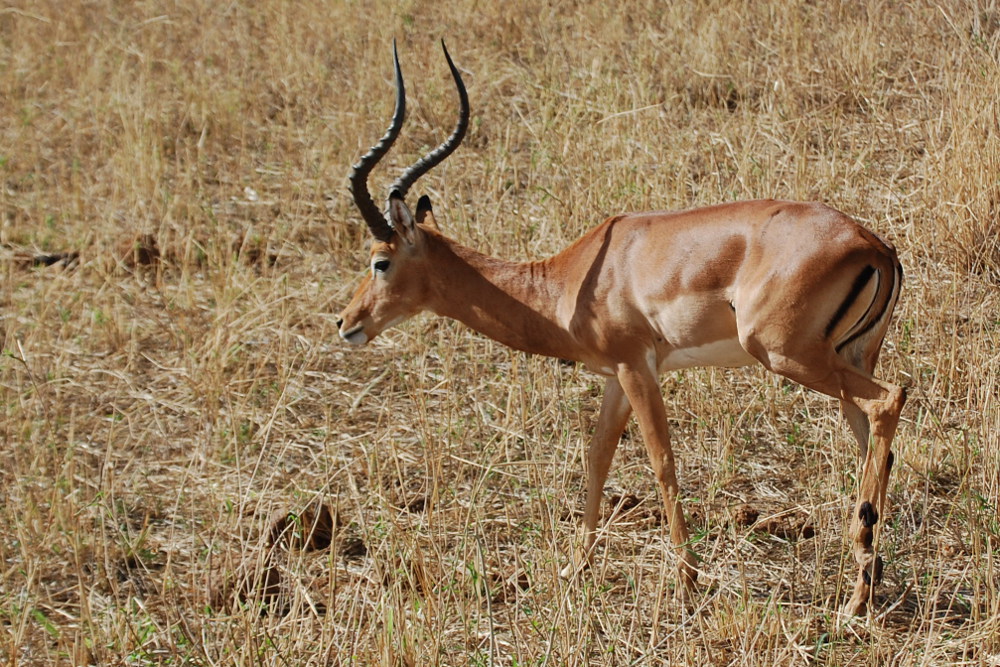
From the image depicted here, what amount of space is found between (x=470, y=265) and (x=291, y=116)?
16.2ft

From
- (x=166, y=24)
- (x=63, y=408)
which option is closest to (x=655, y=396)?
(x=63, y=408)

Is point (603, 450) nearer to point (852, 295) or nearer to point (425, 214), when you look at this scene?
point (852, 295)

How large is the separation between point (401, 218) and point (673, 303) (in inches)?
53.6

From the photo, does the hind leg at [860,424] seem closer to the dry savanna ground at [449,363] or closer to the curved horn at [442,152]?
the dry savanna ground at [449,363]

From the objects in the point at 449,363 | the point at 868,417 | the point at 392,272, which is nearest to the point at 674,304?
the point at 868,417

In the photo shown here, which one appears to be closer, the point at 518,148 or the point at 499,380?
the point at 499,380

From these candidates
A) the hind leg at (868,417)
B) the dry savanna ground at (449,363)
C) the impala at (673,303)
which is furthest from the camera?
the impala at (673,303)

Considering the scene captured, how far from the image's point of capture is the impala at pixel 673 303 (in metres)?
4.74

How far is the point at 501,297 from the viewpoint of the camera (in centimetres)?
577

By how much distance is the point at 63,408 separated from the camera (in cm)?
699

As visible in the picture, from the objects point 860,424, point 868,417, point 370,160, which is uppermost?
point 370,160

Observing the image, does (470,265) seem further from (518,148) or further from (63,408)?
(518,148)

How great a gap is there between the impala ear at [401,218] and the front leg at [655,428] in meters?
1.22

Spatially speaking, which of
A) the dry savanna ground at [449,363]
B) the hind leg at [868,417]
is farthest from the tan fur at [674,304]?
the dry savanna ground at [449,363]
